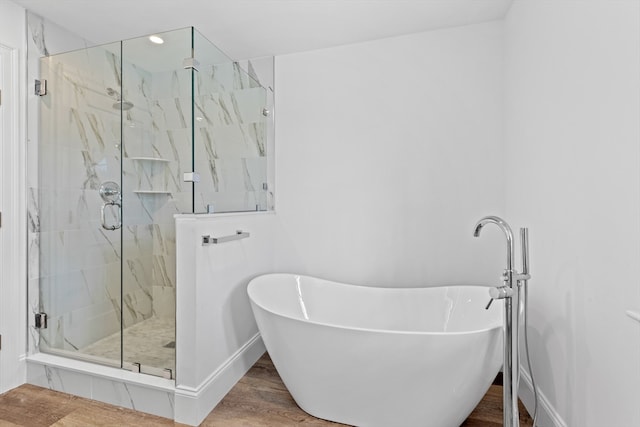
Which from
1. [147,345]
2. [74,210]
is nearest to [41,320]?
[74,210]

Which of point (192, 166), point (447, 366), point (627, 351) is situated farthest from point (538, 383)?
point (192, 166)

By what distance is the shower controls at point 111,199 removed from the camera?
201 cm

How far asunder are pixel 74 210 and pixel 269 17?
6.03 ft

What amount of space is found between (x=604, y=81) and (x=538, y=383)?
1.50 metres

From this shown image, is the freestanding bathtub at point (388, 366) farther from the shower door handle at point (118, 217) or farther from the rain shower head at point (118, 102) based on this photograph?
the rain shower head at point (118, 102)

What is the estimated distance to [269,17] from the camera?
219cm

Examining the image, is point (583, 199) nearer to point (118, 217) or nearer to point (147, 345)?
point (147, 345)

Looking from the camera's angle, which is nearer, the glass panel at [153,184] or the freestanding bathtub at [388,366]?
the freestanding bathtub at [388,366]

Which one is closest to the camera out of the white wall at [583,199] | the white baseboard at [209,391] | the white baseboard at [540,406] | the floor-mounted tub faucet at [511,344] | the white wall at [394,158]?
the white wall at [583,199]

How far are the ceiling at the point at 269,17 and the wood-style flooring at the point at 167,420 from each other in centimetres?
240

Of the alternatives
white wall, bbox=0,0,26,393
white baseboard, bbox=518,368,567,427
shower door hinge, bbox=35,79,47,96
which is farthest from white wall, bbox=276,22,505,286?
white wall, bbox=0,0,26,393

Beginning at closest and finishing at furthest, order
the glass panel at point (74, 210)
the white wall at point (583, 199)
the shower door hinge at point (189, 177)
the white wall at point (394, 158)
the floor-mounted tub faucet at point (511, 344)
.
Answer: the white wall at point (583, 199) < the floor-mounted tub faucet at point (511, 344) < the shower door hinge at point (189, 177) < the glass panel at point (74, 210) < the white wall at point (394, 158)

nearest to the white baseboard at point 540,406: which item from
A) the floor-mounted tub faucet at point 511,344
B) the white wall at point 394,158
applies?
the floor-mounted tub faucet at point 511,344

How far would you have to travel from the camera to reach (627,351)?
3.45ft
